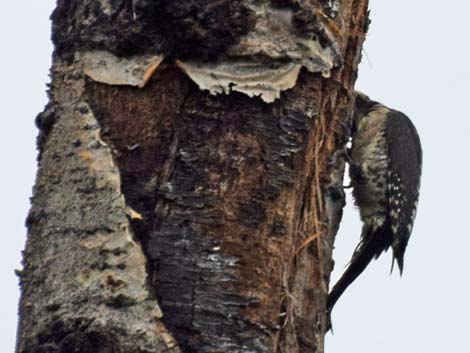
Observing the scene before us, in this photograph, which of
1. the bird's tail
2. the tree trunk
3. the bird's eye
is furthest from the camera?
A: the bird's eye

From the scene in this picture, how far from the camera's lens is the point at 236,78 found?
3035 millimetres

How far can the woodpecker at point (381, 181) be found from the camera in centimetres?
633

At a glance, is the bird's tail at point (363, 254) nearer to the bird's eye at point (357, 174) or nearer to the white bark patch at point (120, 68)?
the bird's eye at point (357, 174)

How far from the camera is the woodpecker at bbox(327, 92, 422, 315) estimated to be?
6.33m

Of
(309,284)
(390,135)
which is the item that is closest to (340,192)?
(309,284)

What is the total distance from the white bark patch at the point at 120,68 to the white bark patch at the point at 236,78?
3.5 inches

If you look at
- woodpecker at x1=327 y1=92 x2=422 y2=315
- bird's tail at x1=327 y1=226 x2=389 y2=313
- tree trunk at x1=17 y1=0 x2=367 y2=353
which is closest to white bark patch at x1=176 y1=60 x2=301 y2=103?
tree trunk at x1=17 y1=0 x2=367 y2=353

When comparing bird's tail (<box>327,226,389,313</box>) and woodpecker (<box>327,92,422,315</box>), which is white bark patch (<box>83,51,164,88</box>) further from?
woodpecker (<box>327,92,422,315</box>)

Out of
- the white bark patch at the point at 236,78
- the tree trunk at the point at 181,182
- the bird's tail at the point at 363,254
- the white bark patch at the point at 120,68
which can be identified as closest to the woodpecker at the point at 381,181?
the bird's tail at the point at 363,254

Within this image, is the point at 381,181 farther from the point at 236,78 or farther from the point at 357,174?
the point at 236,78

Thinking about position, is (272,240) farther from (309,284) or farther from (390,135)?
(390,135)

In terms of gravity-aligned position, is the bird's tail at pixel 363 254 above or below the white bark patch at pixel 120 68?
below

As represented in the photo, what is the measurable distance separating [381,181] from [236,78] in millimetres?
3501

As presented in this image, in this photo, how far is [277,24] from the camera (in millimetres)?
3176
